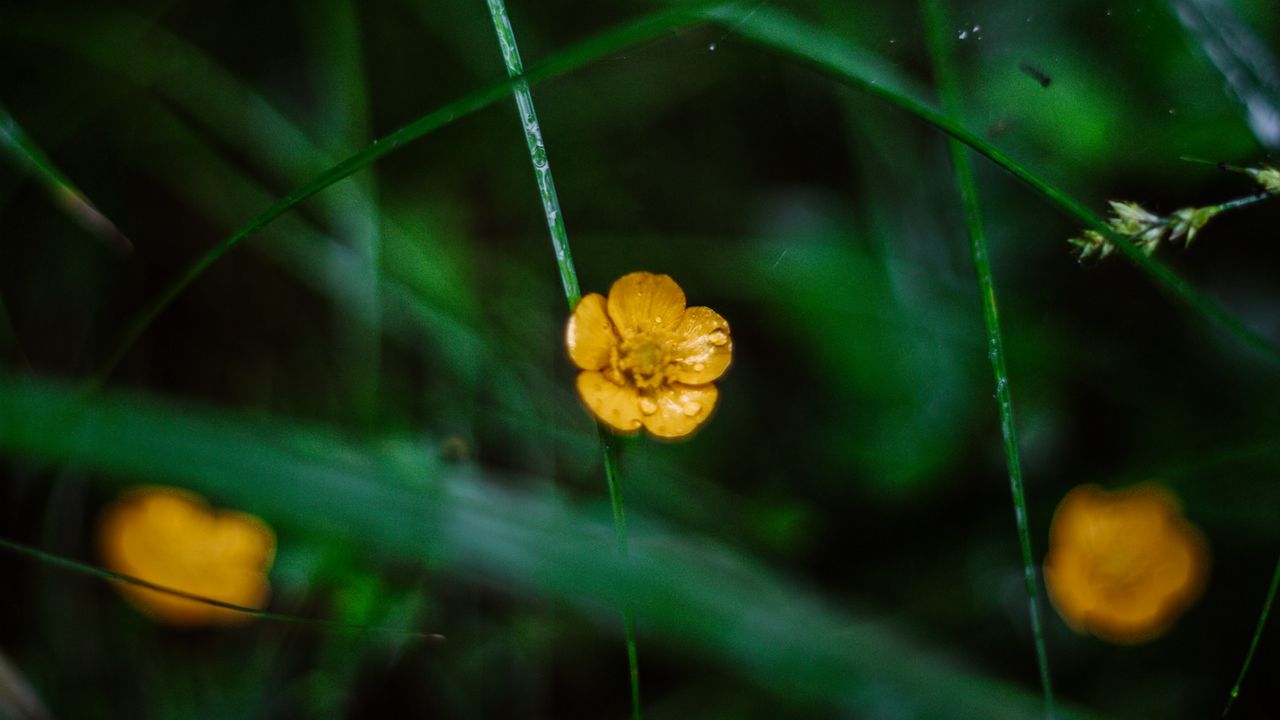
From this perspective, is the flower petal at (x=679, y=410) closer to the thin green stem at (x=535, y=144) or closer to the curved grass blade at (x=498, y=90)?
the thin green stem at (x=535, y=144)

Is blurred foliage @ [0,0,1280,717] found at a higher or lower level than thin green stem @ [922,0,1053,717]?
higher

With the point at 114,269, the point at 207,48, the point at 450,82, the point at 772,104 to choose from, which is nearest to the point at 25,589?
the point at 114,269

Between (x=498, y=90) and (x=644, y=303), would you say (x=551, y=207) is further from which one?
(x=644, y=303)

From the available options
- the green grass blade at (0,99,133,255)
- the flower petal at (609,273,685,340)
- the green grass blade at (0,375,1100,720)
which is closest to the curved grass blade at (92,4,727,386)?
the green grass blade at (0,375,1100,720)

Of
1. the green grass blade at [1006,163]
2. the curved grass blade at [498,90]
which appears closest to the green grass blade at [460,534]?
the curved grass blade at [498,90]

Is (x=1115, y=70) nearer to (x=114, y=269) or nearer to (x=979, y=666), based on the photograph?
(x=979, y=666)

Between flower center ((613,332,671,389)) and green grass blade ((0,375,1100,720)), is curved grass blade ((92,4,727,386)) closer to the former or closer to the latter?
green grass blade ((0,375,1100,720))

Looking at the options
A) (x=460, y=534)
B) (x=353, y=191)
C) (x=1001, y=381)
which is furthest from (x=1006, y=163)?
(x=353, y=191)
